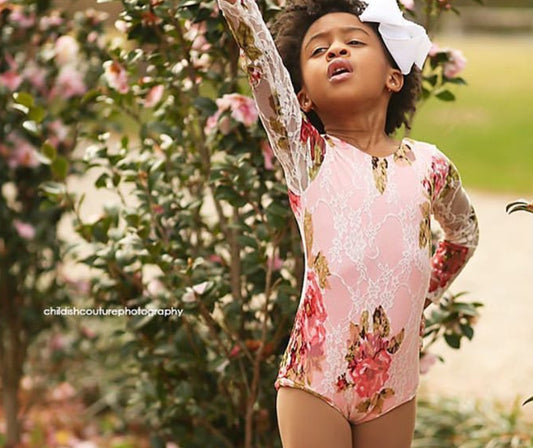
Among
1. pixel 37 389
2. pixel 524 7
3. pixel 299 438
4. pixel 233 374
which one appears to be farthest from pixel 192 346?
pixel 524 7

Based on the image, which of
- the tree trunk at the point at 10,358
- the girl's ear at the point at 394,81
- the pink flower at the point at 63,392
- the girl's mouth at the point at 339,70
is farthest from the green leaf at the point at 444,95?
the pink flower at the point at 63,392

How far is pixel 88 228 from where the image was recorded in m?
2.69

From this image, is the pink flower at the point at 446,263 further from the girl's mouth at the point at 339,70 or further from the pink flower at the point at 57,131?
the pink flower at the point at 57,131

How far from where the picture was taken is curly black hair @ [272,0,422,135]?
6.20 ft

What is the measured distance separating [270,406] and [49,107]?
1.46 m

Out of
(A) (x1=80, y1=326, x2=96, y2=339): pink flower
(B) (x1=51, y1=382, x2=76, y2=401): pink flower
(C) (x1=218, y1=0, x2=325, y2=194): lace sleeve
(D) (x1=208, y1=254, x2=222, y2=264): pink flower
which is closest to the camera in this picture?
(C) (x1=218, y1=0, x2=325, y2=194): lace sleeve

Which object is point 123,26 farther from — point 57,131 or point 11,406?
point 11,406

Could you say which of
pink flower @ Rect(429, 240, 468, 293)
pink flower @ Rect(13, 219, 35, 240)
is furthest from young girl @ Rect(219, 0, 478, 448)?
pink flower @ Rect(13, 219, 35, 240)

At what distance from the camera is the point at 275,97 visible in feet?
5.82

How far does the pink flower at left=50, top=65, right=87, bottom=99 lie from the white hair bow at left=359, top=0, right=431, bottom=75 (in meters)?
1.67

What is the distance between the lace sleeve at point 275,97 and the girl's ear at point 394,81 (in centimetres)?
17

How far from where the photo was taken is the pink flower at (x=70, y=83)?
334cm

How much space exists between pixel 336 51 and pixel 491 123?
12900mm

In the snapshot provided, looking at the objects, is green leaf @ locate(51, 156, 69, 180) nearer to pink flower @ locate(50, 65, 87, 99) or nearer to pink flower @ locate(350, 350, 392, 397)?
pink flower @ locate(50, 65, 87, 99)
